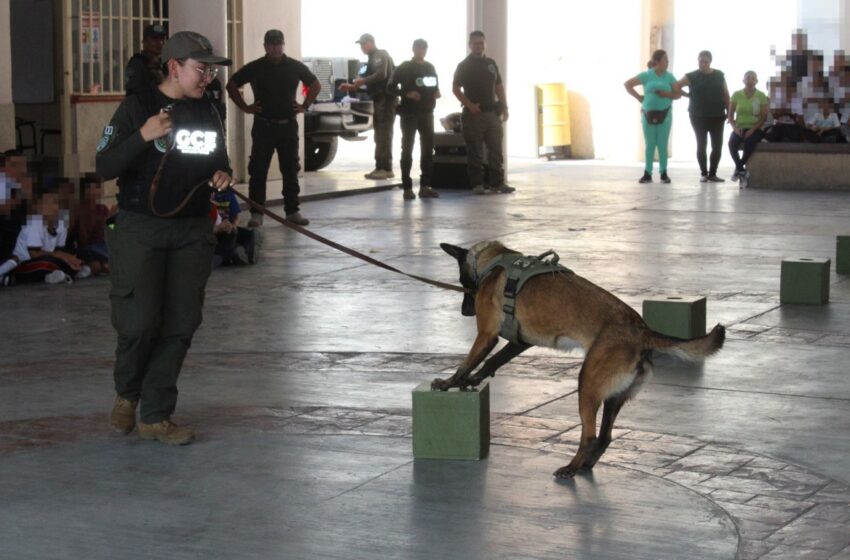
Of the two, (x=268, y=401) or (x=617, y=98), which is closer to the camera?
(x=268, y=401)

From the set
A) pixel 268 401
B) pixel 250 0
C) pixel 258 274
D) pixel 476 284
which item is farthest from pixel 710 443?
pixel 250 0

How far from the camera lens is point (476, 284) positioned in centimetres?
630

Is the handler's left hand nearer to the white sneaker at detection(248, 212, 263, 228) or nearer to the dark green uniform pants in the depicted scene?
the dark green uniform pants

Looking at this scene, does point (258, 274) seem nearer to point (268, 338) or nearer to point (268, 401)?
point (268, 338)

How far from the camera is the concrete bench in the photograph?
20.1 m

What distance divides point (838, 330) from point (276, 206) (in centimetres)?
936

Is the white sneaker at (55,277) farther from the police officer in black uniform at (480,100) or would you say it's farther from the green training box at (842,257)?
the police officer in black uniform at (480,100)

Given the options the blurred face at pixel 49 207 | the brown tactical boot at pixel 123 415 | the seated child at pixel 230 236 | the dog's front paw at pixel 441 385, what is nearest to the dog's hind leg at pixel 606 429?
the dog's front paw at pixel 441 385

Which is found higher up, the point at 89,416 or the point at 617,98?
the point at 617,98

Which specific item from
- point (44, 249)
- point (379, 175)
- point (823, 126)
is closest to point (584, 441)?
point (44, 249)

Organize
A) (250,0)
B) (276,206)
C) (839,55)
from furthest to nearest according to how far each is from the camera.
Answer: (839,55) < (250,0) < (276,206)

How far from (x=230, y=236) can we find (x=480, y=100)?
693cm

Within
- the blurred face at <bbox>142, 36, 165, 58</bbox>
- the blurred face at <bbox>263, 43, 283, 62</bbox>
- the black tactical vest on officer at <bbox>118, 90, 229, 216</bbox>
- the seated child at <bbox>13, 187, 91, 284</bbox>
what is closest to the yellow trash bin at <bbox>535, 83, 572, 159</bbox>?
the blurred face at <bbox>263, 43, 283, 62</bbox>

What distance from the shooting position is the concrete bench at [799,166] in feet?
66.0
